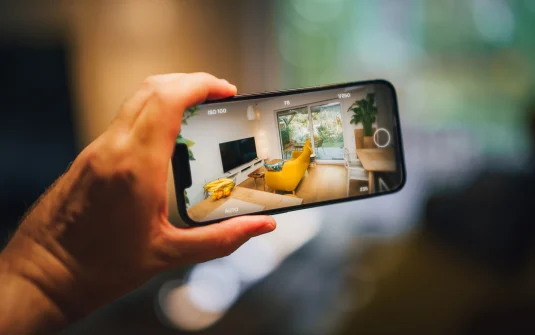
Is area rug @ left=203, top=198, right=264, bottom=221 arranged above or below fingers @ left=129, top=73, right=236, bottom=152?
below

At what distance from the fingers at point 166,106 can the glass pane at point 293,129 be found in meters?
0.16

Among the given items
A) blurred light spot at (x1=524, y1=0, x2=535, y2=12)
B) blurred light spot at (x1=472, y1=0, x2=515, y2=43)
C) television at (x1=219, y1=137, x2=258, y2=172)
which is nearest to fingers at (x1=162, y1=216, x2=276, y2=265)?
television at (x1=219, y1=137, x2=258, y2=172)

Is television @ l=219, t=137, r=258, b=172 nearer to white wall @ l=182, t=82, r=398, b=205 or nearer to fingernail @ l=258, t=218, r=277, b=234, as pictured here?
white wall @ l=182, t=82, r=398, b=205

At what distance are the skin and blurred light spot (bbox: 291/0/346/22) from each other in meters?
0.63

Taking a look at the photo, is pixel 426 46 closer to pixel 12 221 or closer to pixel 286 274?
pixel 286 274

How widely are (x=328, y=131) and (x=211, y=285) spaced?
2.09 ft

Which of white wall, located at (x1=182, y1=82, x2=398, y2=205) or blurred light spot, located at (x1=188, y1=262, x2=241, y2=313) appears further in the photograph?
blurred light spot, located at (x1=188, y1=262, x2=241, y2=313)

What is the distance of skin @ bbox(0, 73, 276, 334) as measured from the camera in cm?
39

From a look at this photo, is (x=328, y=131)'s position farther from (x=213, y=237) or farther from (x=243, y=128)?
(x=213, y=237)

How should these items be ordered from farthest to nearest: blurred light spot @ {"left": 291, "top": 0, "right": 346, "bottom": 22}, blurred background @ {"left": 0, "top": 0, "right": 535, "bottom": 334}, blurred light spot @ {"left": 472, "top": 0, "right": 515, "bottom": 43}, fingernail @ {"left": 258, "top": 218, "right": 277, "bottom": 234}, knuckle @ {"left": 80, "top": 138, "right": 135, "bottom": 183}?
1. blurred light spot @ {"left": 472, "top": 0, "right": 515, "bottom": 43}
2. blurred light spot @ {"left": 291, "top": 0, "right": 346, "bottom": 22}
3. blurred background @ {"left": 0, "top": 0, "right": 535, "bottom": 334}
4. fingernail @ {"left": 258, "top": 218, "right": 277, "bottom": 234}
5. knuckle @ {"left": 80, "top": 138, "right": 135, "bottom": 183}

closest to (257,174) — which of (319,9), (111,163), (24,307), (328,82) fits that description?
(111,163)

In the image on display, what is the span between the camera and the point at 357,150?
515mm

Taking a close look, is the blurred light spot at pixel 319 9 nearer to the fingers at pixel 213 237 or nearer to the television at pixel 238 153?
the television at pixel 238 153

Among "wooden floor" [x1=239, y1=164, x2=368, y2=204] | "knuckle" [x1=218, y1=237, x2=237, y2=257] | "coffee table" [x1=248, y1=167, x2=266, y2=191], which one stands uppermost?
"coffee table" [x1=248, y1=167, x2=266, y2=191]
